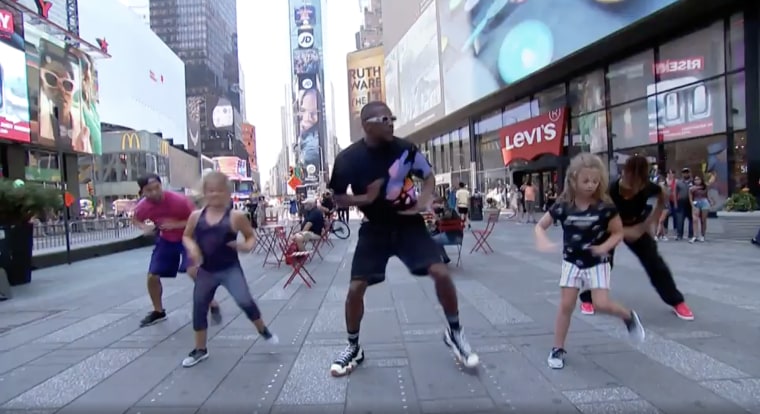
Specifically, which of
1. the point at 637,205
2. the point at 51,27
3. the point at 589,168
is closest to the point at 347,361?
the point at 589,168

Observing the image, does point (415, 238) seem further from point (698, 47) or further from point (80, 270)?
point (698, 47)

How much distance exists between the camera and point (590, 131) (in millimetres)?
21906

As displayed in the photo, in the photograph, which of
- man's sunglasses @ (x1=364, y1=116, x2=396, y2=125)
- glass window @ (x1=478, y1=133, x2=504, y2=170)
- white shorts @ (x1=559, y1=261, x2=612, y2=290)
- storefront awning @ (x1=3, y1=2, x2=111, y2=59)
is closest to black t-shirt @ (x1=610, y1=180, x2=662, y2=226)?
white shorts @ (x1=559, y1=261, x2=612, y2=290)

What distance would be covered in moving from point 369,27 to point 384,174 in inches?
5226

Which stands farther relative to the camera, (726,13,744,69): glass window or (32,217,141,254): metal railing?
(726,13,744,69): glass window

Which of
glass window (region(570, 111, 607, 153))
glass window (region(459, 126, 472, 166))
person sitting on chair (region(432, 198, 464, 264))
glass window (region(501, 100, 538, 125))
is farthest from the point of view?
glass window (region(459, 126, 472, 166))

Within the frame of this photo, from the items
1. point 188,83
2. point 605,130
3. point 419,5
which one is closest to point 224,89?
point 188,83

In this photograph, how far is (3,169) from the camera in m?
30.9

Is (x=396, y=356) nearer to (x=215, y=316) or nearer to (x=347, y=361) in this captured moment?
(x=347, y=361)

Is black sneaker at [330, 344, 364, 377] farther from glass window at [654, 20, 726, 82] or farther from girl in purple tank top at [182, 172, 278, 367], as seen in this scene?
glass window at [654, 20, 726, 82]

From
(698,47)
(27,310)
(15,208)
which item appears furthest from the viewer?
(698,47)

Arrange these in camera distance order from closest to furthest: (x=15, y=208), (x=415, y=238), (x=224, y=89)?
(x=415, y=238) → (x=15, y=208) → (x=224, y=89)

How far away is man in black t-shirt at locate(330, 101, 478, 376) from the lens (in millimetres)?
3822

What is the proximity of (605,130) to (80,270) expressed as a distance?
18142mm
